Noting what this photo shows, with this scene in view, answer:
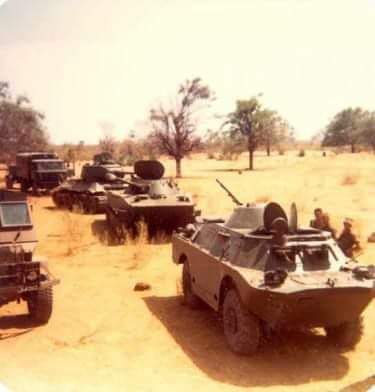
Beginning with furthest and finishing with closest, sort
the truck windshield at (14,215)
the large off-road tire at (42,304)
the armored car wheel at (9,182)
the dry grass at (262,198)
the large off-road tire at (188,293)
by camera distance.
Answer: the armored car wheel at (9,182), the dry grass at (262,198), the large off-road tire at (188,293), the truck windshield at (14,215), the large off-road tire at (42,304)

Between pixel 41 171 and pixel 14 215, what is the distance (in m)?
17.3

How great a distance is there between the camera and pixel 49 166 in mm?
25375

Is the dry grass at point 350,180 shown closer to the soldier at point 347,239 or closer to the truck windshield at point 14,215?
the soldier at point 347,239

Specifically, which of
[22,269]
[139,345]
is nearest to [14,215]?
[22,269]

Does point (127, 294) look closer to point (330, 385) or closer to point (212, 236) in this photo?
point (212, 236)

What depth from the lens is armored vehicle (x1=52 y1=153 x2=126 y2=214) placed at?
1875 centimetres

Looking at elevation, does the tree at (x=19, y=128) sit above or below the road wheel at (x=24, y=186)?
above

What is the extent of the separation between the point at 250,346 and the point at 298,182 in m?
20.6

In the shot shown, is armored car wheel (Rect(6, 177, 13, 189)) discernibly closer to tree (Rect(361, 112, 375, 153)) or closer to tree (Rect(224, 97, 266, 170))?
tree (Rect(224, 97, 266, 170))

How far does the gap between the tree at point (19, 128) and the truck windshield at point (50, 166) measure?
92.9 inches

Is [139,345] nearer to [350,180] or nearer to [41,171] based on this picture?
[41,171]

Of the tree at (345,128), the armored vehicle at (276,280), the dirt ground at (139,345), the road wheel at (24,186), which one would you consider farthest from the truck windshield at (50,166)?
the tree at (345,128)

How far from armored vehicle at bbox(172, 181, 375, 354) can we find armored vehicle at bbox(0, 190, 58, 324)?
2.05m

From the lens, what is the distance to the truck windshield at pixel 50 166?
25172 millimetres
